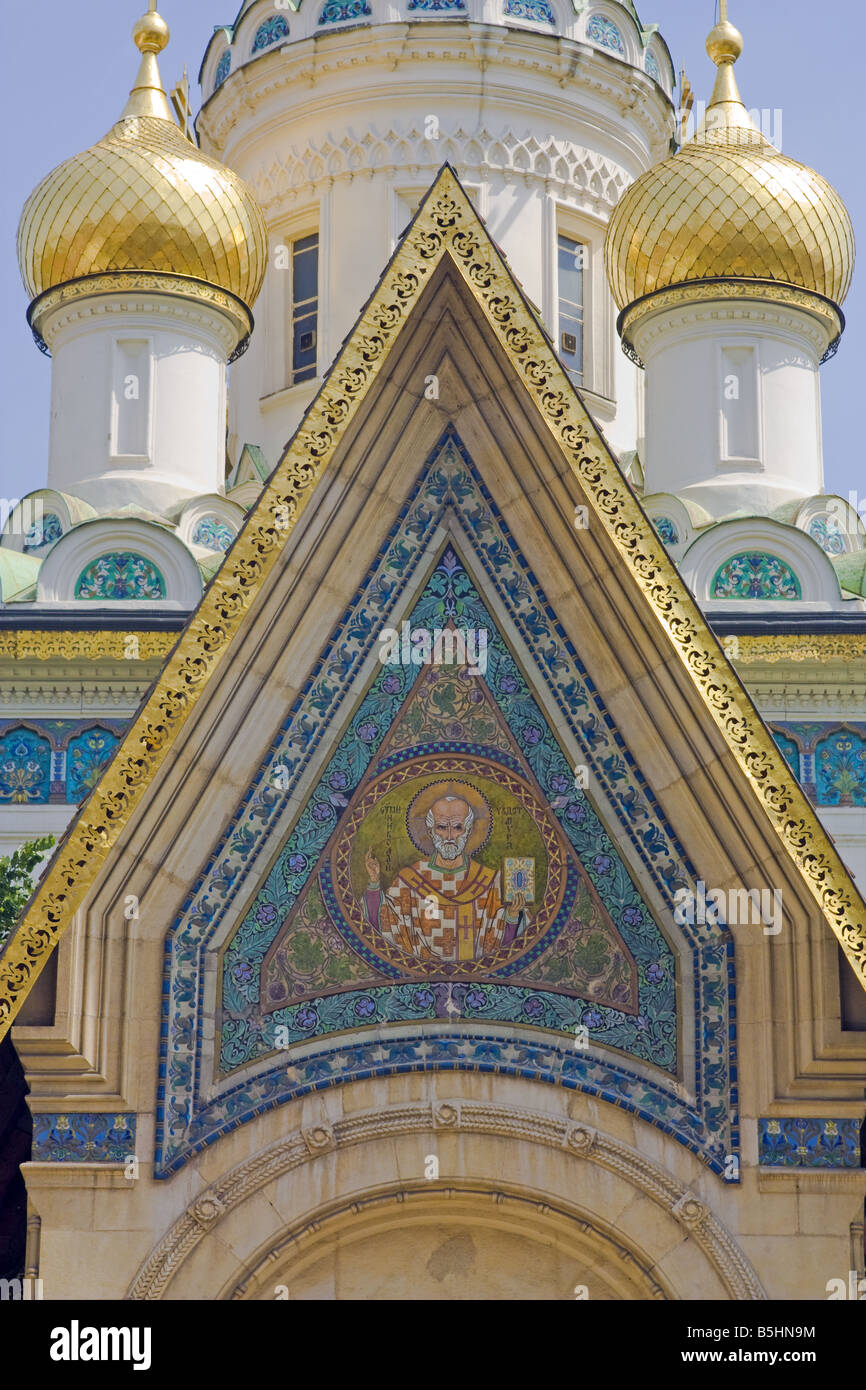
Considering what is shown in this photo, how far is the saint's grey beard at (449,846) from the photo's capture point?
10438 millimetres

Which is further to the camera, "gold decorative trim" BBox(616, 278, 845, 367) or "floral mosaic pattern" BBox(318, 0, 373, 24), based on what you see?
"floral mosaic pattern" BBox(318, 0, 373, 24)

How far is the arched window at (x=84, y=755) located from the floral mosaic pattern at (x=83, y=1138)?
6.80 m

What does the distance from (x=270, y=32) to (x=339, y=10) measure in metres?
0.54

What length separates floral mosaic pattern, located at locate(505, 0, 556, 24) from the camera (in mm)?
20188

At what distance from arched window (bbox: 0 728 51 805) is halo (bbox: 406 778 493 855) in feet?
21.3

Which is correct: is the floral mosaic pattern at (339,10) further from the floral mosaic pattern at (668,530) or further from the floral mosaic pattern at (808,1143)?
the floral mosaic pattern at (808,1143)

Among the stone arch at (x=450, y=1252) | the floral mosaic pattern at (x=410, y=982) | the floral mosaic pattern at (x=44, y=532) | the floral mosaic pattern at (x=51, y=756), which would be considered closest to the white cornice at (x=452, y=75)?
the floral mosaic pattern at (x=44, y=532)

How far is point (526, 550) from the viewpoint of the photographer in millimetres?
10641

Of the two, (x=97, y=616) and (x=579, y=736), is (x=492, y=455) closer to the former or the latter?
(x=579, y=736)

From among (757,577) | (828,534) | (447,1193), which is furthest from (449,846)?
(828,534)

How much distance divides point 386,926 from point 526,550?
1443 millimetres

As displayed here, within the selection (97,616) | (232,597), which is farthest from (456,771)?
(97,616)

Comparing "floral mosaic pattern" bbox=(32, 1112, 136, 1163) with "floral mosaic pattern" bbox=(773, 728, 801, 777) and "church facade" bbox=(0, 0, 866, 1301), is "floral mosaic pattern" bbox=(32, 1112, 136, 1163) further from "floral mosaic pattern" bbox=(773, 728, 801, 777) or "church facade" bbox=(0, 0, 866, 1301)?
"floral mosaic pattern" bbox=(773, 728, 801, 777)

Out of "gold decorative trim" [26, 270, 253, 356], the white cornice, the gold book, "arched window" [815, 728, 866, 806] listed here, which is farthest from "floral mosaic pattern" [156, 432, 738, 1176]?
the white cornice
